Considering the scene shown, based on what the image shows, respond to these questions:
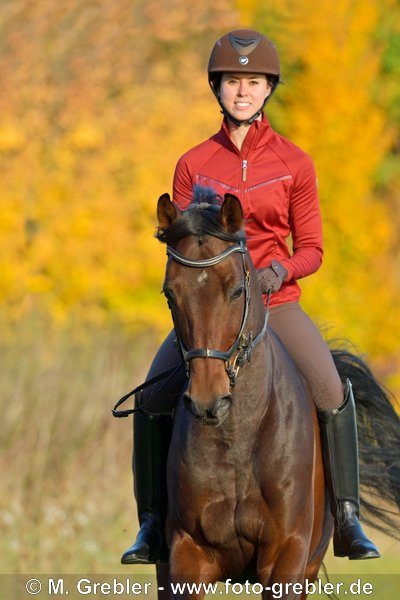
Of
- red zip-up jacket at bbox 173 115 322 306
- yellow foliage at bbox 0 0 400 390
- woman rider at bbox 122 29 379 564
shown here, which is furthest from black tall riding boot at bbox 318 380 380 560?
yellow foliage at bbox 0 0 400 390

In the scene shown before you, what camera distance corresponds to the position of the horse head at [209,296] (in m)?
5.48

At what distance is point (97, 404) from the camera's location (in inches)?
489

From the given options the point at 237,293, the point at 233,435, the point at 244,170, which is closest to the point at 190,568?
the point at 233,435

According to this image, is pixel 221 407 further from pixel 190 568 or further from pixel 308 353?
pixel 308 353

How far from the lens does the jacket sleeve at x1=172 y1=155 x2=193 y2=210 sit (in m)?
6.92

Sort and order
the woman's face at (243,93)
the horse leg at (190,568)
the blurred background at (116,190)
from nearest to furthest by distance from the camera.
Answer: the horse leg at (190,568)
the woman's face at (243,93)
the blurred background at (116,190)

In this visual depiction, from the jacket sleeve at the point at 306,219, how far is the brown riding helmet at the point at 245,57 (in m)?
0.41

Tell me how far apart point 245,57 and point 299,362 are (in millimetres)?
1644

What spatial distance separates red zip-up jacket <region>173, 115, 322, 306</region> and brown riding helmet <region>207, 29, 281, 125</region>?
18 cm

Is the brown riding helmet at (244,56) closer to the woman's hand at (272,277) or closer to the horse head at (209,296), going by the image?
the woman's hand at (272,277)

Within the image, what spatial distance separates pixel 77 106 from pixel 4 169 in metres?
1.94

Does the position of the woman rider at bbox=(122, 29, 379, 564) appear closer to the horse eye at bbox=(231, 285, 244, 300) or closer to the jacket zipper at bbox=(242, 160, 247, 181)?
the jacket zipper at bbox=(242, 160, 247, 181)

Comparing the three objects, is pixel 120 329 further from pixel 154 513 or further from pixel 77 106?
pixel 77 106

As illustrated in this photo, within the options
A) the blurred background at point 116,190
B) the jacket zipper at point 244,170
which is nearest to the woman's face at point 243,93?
the jacket zipper at point 244,170
